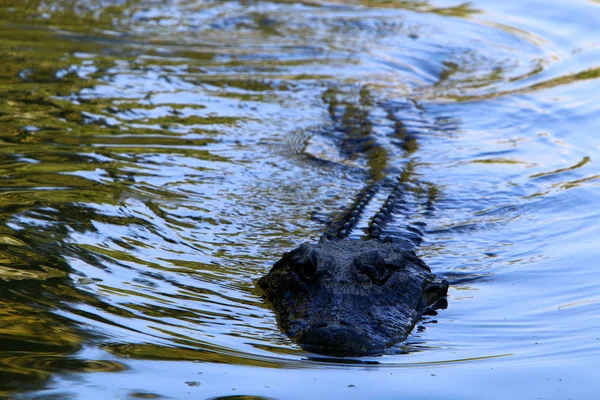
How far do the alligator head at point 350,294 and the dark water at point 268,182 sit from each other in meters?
0.14

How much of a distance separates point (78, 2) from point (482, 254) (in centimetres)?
925

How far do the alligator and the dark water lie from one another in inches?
5.4

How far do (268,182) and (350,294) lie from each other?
2.61 meters

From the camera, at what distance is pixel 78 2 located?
13.3 metres

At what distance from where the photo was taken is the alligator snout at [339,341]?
4160mm

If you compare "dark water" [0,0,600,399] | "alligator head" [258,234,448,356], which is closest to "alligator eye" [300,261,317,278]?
"alligator head" [258,234,448,356]

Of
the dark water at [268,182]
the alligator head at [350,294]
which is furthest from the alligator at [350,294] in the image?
the dark water at [268,182]

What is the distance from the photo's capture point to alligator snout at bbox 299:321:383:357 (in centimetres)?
416

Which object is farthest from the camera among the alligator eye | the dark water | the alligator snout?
the alligator eye

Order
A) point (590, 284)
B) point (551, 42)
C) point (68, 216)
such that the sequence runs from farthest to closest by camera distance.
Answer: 1. point (551, 42)
2. point (68, 216)
3. point (590, 284)

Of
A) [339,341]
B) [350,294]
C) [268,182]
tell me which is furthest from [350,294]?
[268,182]

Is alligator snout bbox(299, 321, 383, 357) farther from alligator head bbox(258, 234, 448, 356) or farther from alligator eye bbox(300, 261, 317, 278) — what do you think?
alligator eye bbox(300, 261, 317, 278)

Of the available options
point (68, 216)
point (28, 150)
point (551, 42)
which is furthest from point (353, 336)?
point (551, 42)

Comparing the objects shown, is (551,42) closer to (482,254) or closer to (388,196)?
(388,196)
